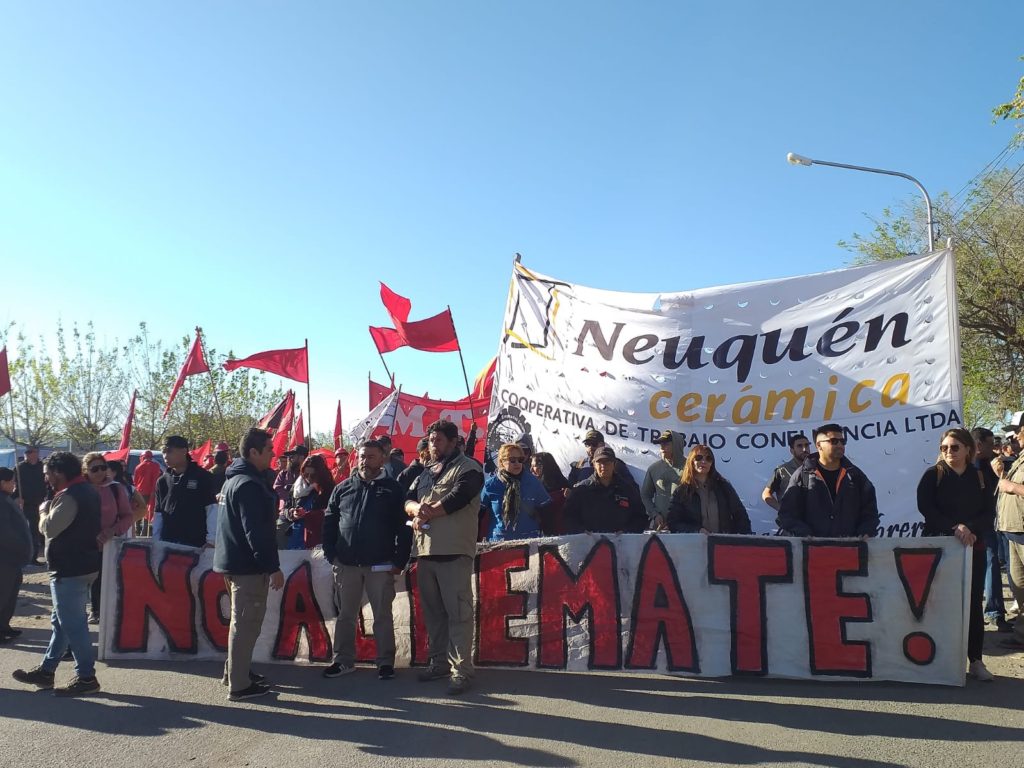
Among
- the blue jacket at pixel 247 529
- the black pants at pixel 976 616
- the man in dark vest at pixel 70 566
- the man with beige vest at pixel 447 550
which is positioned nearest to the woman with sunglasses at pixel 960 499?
the black pants at pixel 976 616

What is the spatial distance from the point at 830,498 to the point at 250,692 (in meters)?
4.29

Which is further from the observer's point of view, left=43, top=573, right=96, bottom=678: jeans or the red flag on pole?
the red flag on pole

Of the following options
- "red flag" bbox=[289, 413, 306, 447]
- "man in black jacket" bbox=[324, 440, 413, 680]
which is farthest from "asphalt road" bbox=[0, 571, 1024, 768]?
"red flag" bbox=[289, 413, 306, 447]

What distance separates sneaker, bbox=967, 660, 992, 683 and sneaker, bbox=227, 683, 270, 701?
488 cm

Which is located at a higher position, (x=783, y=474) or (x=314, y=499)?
(x=783, y=474)

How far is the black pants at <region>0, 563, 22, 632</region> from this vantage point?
6941mm

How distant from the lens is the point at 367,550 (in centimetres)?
588

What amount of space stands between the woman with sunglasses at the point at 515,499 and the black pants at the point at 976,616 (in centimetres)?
317

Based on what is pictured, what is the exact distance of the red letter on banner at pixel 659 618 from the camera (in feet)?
18.5

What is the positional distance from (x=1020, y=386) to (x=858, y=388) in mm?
17547

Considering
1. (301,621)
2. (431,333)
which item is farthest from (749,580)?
(431,333)

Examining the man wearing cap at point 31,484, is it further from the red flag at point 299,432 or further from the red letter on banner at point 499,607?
the red letter on banner at point 499,607

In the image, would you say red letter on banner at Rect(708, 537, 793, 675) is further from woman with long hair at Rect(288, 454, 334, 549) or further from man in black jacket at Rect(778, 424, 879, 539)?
woman with long hair at Rect(288, 454, 334, 549)

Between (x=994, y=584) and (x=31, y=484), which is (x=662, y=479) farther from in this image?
(x=31, y=484)
